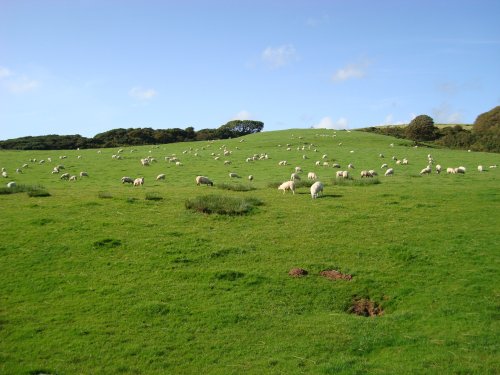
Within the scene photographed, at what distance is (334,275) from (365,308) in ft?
5.76

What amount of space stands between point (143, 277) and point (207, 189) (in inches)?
583

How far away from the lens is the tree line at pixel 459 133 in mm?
71250

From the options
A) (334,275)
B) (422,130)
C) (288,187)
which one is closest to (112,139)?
(422,130)

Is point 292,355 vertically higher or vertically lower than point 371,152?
lower

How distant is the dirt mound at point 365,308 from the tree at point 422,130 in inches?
3285

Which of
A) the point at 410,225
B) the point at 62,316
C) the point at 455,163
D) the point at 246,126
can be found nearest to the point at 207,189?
the point at 410,225

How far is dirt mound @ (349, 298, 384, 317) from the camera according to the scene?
13062mm

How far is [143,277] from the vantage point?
1476 cm

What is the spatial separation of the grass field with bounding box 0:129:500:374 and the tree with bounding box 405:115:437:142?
7021 cm

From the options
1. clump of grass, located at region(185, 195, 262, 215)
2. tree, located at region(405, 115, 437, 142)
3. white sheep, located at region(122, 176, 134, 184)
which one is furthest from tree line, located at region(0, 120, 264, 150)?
clump of grass, located at region(185, 195, 262, 215)

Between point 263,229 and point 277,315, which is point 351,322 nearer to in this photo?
point 277,315

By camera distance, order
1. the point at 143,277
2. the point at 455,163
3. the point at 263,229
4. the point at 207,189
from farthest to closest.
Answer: the point at 455,163 → the point at 207,189 → the point at 263,229 → the point at 143,277

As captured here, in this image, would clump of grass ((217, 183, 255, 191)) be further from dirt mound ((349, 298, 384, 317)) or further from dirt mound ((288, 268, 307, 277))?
dirt mound ((349, 298, 384, 317))

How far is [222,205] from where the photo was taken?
22.0 metres
